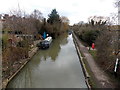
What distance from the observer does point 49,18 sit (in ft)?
127

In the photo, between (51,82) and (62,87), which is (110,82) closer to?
(62,87)

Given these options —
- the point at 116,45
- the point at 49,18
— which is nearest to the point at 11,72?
the point at 116,45

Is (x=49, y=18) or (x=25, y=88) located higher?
(x=49, y=18)

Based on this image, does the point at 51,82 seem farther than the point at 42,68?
No

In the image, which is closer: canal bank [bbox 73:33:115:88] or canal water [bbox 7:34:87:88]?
canal bank [bbox 73:33:115:88]

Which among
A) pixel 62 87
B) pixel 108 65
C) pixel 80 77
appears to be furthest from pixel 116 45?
pixel 62 87

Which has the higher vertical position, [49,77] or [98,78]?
[98,78]

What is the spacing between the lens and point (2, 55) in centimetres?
820

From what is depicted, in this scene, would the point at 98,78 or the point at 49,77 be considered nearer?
the point at 98,78

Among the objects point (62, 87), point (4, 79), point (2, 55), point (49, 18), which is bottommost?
point (62, 87)

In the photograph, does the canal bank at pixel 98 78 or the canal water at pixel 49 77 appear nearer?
the canal bank at pixel 98 78

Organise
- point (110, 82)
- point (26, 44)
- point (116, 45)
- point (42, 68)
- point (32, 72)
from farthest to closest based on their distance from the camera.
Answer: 1. point (26, 44)
2. point (42, 68)
3. point (32, 72)
4. point (116, 45)
5. point (110, 82)

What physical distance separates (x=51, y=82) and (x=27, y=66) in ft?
12.7

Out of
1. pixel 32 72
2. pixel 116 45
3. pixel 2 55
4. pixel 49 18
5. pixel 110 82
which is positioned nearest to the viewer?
pixel 110 82
